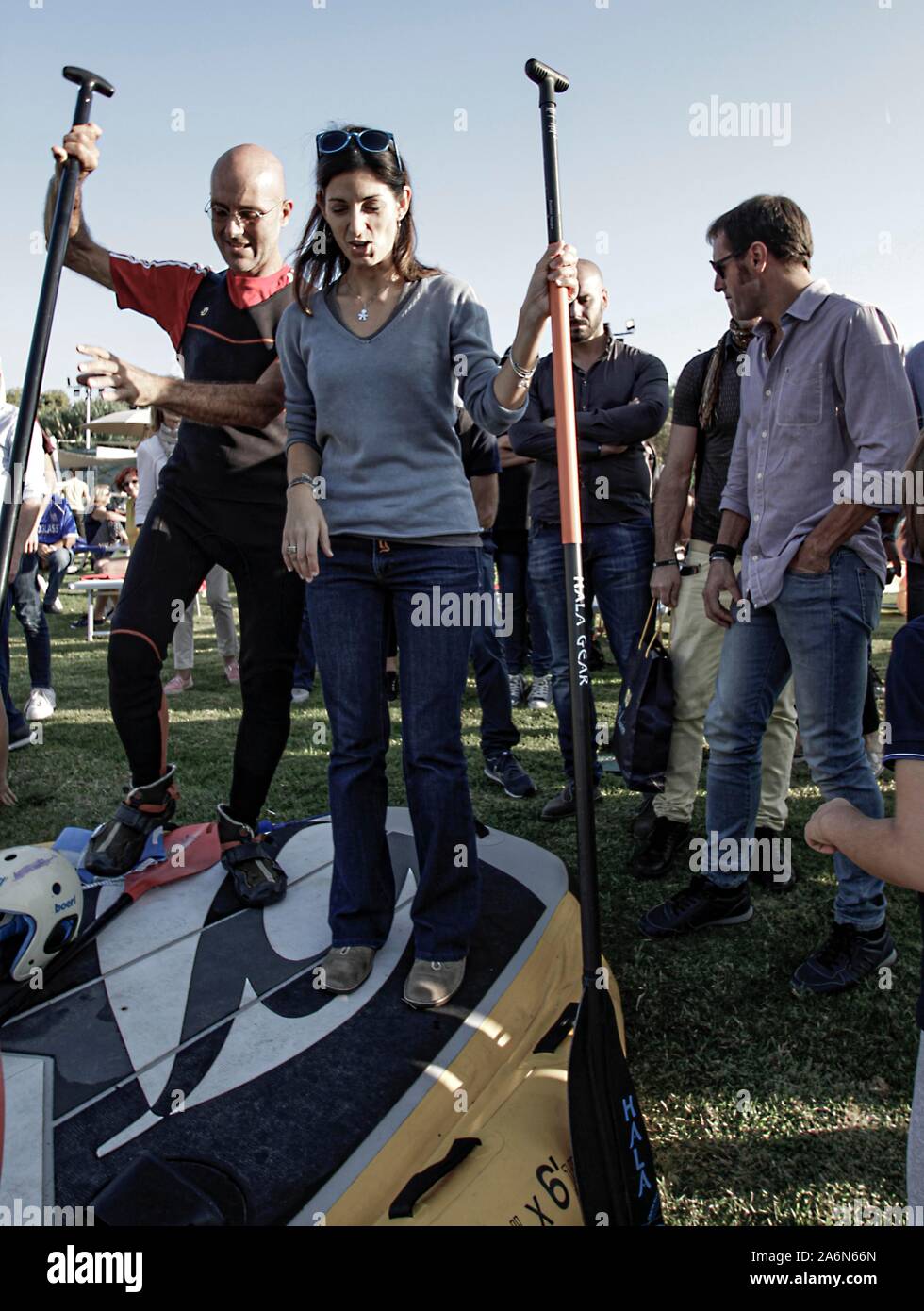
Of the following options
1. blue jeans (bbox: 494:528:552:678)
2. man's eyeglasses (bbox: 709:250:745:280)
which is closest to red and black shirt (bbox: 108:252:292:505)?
man's eyeglasses (bbox: 709:250:745:280)

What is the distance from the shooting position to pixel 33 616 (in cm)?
636

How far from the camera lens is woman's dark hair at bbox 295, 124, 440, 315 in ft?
8.02

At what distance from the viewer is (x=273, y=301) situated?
3.12m

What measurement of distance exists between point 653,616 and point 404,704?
176 centimetres

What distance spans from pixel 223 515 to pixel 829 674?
1.95 m

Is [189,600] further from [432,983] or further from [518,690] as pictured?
[518,690]

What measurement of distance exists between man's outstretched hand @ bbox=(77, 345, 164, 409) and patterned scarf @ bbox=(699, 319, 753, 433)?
6.96 ft

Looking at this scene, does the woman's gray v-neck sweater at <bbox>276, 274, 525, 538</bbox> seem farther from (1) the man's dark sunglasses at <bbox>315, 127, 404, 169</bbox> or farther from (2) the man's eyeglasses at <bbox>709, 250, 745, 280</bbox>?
(2) the man's eyeglasses at <bbox>709, 250, 745, 280</bbox>

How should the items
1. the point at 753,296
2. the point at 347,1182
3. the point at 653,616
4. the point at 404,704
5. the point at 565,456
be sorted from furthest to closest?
the point at 653,616 < the point at 753,296 < the point at 404,704 < the point at 565,456 < the point at 347,1182

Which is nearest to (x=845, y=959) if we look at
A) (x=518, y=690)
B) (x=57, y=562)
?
(x=518, y=690)

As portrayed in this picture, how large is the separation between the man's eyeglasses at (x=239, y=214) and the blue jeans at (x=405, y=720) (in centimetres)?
114
